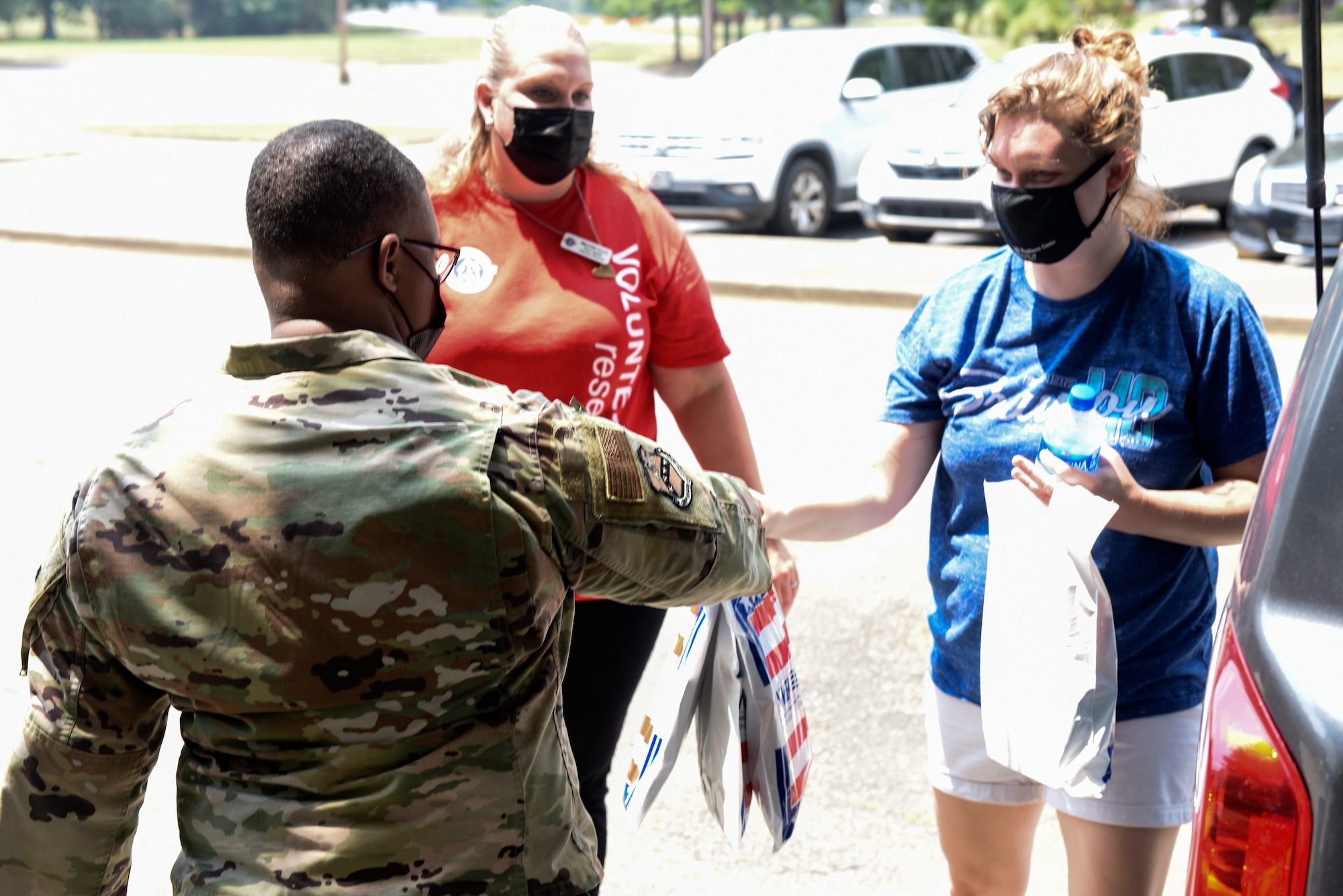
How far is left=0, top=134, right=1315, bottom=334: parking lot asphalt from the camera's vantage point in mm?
11250

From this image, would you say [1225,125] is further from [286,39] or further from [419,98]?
[286,39]

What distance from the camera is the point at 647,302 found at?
300 cm

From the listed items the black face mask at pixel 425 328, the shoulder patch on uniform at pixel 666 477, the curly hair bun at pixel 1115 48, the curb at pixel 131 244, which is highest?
the curly hair bun at pixel 1115 48

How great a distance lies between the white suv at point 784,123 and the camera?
14125 mm

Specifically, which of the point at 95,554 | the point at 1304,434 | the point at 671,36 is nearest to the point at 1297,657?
the point at 1304,434

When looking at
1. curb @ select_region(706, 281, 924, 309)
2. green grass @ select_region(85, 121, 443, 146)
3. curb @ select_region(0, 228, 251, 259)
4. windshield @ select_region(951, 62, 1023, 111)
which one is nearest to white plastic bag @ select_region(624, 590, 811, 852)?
curb @ select_region(706, 281, 924, 309)

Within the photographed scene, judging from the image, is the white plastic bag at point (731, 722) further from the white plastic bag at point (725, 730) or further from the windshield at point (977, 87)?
the windshield at point (977, 87)

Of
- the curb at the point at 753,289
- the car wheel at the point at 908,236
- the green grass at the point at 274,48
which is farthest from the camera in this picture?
the green grass at the point at 274,48

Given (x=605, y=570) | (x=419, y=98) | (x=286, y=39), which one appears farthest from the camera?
(x=286, y=39)

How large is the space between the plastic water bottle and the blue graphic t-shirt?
0.02 m

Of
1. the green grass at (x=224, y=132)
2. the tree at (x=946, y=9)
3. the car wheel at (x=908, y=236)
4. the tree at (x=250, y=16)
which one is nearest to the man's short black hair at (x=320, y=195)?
the car wheel at (x=908, y=236)

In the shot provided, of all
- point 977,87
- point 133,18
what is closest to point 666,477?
point 977,87

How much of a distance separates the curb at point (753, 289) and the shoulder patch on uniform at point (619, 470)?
4.33 meters

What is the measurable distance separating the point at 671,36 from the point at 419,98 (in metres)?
43.1
